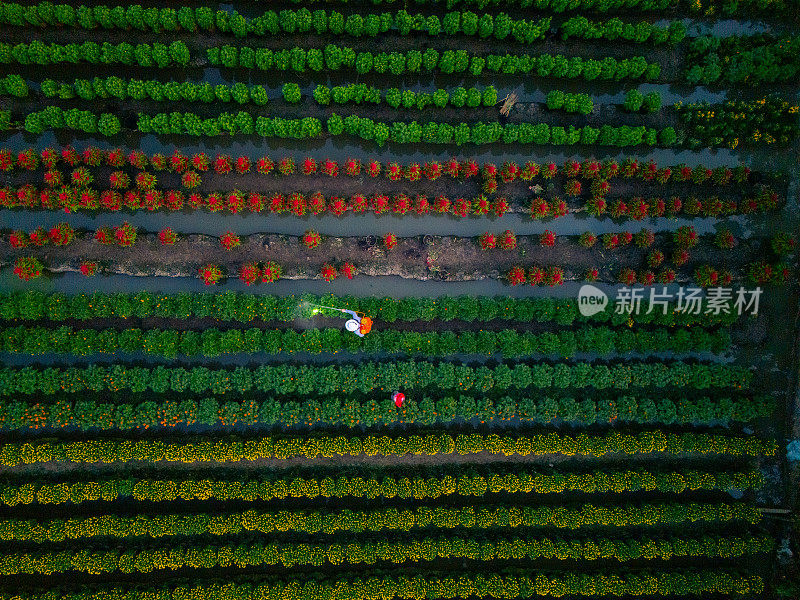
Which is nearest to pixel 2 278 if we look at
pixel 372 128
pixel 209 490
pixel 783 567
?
pixel 209 490

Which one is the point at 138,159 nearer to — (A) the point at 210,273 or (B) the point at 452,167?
(A) the point at 210,273

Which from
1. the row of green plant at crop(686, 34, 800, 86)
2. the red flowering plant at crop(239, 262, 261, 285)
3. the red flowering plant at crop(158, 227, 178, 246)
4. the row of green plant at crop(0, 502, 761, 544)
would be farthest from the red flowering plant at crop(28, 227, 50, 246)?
the row of green plant at crop(686, 34, 800, 86)

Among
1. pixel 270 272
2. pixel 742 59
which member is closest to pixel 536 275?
pixel 270 272

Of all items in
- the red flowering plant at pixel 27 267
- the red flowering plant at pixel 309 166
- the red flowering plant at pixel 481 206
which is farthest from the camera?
the red flowering plant at pixel 481 206

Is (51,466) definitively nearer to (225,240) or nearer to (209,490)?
(209,490)

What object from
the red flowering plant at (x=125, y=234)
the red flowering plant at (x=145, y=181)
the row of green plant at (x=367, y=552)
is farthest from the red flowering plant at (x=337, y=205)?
the row of green plant at (x=367, y=552)
